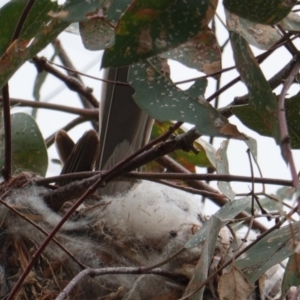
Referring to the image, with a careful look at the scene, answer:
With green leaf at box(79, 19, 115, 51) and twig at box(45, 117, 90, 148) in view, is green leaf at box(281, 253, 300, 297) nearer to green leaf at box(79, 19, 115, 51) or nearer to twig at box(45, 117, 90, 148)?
green leaf at box(79, 19, 115, 51)

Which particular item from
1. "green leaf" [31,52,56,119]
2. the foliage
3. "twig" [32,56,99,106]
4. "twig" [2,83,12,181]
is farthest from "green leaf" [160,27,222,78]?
"green leaf" [31,52,56,119]

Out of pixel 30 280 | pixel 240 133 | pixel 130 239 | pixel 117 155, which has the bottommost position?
pixel 30 280

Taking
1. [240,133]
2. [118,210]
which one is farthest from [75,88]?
[240,133]

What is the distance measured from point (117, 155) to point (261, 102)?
1.02m

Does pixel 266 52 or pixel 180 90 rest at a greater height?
pixel 266 52

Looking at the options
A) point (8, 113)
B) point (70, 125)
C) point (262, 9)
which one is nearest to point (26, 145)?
point (8, 113)

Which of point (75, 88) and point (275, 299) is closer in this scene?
point (275, 299)

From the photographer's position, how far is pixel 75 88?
252 cm

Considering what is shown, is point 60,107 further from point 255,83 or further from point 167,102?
point 255,83

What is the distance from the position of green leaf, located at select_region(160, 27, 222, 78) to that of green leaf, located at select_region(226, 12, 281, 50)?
50 mm

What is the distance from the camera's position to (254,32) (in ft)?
4.29

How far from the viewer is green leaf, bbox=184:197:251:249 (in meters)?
1.34

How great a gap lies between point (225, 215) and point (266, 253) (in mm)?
126

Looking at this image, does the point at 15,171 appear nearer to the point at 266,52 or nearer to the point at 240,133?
the point at 266,52
